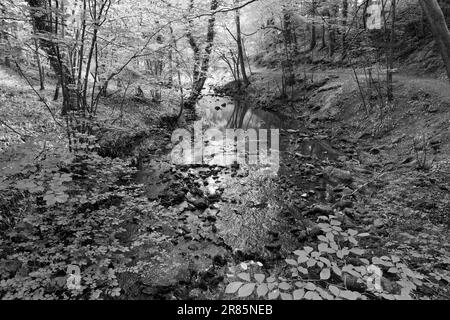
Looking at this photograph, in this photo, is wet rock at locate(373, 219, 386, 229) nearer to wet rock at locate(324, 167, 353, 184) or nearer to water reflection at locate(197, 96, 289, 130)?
wet rock at locate(324, 167, 353, 184)

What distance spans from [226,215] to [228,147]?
5.35m

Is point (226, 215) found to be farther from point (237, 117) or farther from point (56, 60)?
point (237, 117)

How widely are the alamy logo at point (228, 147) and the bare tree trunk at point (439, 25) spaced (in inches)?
206

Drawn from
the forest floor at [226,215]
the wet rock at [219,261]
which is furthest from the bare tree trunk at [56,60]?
the wet rock at [219,261]

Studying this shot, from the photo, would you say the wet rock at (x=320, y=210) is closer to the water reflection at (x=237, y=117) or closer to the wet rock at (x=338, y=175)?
the wet rock at (x=338, y=175)

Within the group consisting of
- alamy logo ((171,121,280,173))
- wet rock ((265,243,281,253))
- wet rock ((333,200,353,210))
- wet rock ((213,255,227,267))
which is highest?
alamy logo ((171,121,280,173))

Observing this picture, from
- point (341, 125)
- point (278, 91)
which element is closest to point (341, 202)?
point (341, 125)

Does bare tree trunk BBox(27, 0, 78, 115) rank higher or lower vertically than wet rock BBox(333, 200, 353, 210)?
higher

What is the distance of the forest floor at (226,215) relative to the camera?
3.69 m

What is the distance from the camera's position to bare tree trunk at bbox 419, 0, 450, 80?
172 inches

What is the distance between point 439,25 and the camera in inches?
173

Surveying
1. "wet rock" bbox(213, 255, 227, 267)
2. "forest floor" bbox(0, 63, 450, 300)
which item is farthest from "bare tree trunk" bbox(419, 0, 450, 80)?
"wet rock" bbox(213, 255, 227, 267)

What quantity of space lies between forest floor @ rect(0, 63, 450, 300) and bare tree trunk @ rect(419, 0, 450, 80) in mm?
3053
